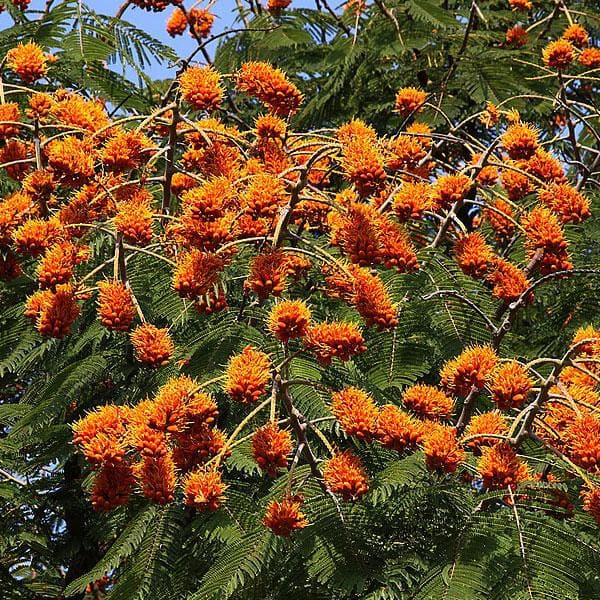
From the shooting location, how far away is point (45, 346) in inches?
154

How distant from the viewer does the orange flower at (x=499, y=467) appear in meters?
2.89

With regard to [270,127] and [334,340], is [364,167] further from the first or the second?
[270,127]

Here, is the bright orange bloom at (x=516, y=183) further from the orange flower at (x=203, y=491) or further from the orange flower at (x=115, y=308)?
the orange flower at (x=203, y=491)

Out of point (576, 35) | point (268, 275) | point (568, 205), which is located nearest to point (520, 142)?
point (568, 205)

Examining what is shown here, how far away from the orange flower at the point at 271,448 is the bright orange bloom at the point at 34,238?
975 mm

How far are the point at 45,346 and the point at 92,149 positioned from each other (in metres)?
0.70

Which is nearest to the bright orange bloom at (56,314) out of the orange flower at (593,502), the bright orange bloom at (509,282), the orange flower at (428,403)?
the orange flower at (428,403)

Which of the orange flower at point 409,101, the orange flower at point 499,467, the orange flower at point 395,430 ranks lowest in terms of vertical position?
the orange flower at point 499,467

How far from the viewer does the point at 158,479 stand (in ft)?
9.19

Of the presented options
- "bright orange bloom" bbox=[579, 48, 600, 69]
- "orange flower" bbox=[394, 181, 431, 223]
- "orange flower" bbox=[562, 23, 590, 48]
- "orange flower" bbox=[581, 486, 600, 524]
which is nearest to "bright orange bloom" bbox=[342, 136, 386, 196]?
"orange flower" bbox=[394, 181, 431, 223]

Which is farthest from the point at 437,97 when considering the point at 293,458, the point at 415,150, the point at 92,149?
the point at 293,458

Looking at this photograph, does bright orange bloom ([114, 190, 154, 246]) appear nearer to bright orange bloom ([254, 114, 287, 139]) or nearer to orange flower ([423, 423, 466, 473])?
bright orange bloom ([254, 114, 287, 139])

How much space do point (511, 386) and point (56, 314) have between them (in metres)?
1.26

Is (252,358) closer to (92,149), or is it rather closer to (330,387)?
(330,387)
